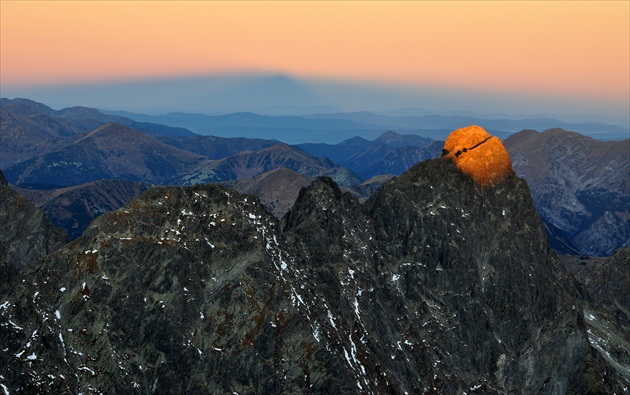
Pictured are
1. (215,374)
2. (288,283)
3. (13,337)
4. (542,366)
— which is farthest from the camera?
(542,366)

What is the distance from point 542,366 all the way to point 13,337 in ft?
464

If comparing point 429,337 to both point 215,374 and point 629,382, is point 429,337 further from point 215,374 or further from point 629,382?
point 215,374

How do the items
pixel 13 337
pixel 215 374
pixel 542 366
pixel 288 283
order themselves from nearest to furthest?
pixel 13 337
pixel 215 374
pixel 288 283
pixel 542 366

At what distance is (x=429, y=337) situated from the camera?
19775cm

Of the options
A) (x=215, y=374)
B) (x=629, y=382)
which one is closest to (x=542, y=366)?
(x=629, y=382)

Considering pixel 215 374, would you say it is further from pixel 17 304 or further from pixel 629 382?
pixel 629 382

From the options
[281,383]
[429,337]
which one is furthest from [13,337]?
[429,337]

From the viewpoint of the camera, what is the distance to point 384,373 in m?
166

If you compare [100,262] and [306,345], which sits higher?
[100,262]

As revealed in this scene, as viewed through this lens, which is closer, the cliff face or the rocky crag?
the rocky crag

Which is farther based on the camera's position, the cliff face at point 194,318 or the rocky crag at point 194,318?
the cliff face at point 194,318

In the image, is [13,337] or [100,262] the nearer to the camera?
[13,337]

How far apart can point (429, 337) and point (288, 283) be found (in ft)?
192

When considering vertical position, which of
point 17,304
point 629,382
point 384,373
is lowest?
point 629,382
